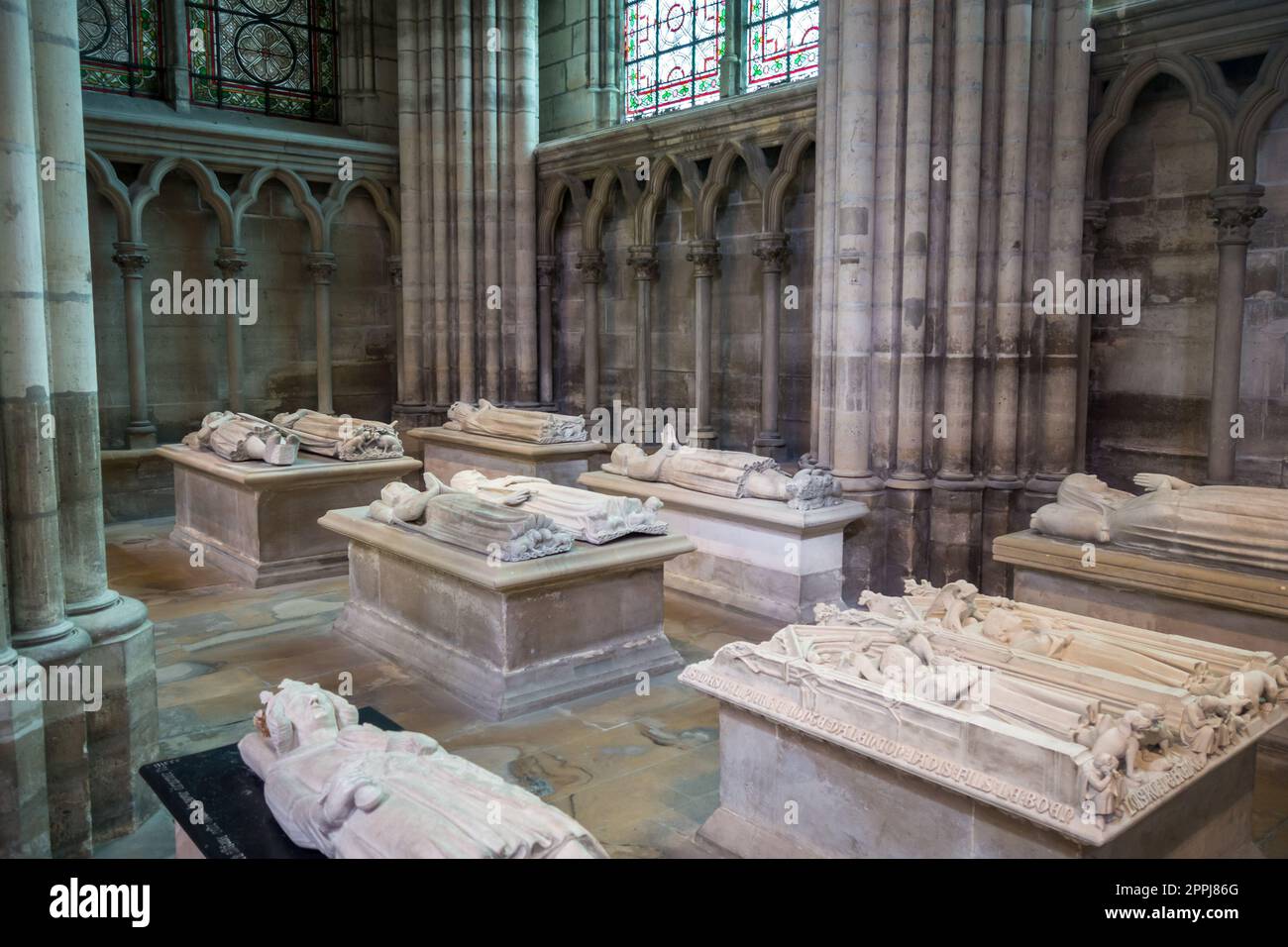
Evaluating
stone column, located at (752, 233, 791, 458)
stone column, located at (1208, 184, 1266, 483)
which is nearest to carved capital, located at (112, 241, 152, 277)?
stone column, located at (752, 233, 791, 458)

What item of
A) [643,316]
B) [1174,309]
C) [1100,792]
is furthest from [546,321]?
[1100,792]

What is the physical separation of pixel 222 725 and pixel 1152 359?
620cm

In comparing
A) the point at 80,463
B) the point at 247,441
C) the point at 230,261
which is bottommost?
the point at 247,441

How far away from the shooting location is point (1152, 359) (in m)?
7.25

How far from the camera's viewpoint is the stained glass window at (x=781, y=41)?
969cm

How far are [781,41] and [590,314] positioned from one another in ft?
10.6

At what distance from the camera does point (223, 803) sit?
10.6 feet

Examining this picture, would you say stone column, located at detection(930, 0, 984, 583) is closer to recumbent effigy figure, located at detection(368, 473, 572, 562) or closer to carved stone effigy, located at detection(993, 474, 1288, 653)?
carved stone effigy, located at detection(993, 474, 1288, 653)

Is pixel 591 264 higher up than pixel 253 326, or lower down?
higher up

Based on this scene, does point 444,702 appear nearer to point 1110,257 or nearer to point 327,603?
point 327,603

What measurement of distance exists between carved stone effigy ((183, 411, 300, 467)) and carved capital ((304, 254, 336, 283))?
3206mm

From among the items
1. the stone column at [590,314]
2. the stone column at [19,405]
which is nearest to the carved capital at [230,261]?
the stone column at [590,314]

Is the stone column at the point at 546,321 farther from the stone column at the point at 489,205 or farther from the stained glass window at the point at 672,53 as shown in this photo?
the stained glass window at the point at 672,53

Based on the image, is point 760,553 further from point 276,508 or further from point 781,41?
point 781,41
